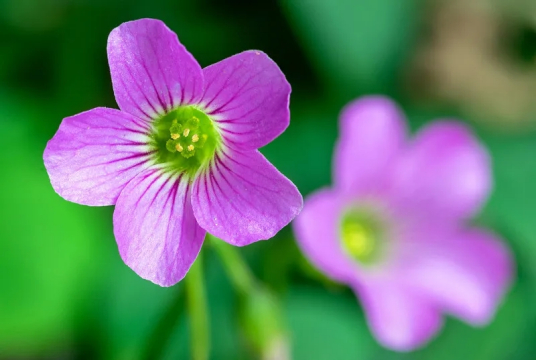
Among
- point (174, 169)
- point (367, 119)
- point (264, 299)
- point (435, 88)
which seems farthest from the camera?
point (435, 88)

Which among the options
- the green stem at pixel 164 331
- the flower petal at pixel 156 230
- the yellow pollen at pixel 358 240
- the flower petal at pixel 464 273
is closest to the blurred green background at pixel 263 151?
the yellow pollen at pixel 358 240

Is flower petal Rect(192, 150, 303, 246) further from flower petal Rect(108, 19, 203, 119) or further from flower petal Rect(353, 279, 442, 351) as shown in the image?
flower petal Rect(353, 279, 442, 351)

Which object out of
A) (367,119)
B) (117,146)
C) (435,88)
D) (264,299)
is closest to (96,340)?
(264,299)

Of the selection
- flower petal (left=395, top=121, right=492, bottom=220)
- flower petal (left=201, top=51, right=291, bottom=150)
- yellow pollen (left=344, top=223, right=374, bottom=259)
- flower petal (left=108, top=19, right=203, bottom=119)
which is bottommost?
yellow pollen (left=344, top=223, right=374, bottom=259)

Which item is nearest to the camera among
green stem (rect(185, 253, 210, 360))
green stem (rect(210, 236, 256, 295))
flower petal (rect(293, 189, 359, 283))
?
green stem (rect(185, 253, 210, 360))

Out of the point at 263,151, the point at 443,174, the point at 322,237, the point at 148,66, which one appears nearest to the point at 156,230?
the point at 148,66

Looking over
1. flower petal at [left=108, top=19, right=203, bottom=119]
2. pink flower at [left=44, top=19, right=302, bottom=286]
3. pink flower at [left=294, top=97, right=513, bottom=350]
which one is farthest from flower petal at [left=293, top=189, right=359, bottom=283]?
flower petal at [left=108, top=19, right=203, bottom=119]

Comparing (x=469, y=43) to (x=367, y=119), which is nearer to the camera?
(x=367, y=119)

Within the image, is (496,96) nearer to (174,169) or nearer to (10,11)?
(10,11)

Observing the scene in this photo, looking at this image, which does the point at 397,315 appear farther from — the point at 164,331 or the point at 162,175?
the point at 162,175
